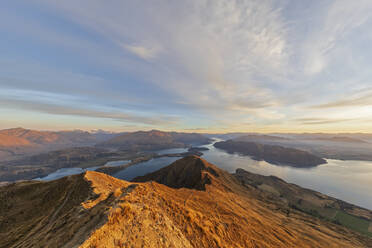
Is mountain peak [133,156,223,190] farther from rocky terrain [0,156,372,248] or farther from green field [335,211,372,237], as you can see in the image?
green field [335,211,372,237]

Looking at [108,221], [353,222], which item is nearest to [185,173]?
[108,221]

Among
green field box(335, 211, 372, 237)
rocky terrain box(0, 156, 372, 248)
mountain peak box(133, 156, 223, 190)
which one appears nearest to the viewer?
rocky terrain box(0, 156, 372, 248)

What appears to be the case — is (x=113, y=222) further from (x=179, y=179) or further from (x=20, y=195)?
(x=179, y=179)

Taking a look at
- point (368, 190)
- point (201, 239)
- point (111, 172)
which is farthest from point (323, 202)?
point (111, 172)

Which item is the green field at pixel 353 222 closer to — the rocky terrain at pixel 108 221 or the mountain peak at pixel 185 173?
the rocky terrain at pixel 108 221

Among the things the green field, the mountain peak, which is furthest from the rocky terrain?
the green field

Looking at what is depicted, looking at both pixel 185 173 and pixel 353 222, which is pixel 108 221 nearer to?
pixel 185 173

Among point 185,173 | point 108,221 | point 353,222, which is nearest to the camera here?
point 108,221

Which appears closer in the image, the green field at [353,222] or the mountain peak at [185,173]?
the green field at [353,222]

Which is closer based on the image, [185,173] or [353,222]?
[353,222]

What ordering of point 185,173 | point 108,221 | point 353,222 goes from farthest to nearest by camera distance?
point 185,173, point 353,222, point 108,221

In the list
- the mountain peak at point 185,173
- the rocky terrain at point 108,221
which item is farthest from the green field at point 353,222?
the mountain peak at point 185,173
